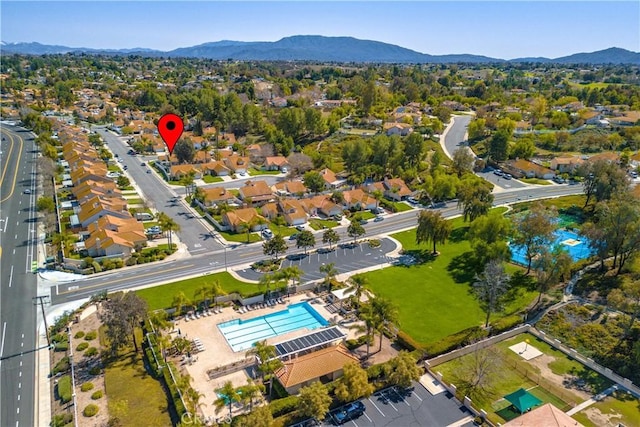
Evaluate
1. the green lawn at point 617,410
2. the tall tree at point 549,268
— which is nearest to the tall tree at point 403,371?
the green lawn at point 617,410

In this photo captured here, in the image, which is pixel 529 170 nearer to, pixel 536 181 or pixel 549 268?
pixel 536 181

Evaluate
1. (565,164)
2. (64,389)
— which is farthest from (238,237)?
(565,164)

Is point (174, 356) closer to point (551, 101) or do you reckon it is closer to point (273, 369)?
point (273, 369)

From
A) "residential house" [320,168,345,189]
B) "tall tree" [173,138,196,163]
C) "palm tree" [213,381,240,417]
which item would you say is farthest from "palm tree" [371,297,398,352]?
"tall tree" [173,138,196,163]

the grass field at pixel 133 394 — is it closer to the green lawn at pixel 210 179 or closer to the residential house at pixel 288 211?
the residential house at pixel 288 211

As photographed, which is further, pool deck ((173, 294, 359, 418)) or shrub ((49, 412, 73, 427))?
pool deck ((173, 294, 359, 418))

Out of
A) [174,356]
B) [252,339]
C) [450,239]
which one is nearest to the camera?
[174,356]

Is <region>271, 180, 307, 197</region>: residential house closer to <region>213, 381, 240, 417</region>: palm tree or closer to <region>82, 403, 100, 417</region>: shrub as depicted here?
<region>213, 381, 240, 417</region>: palm tree

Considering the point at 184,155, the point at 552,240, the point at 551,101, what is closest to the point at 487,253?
the point at 552,240
